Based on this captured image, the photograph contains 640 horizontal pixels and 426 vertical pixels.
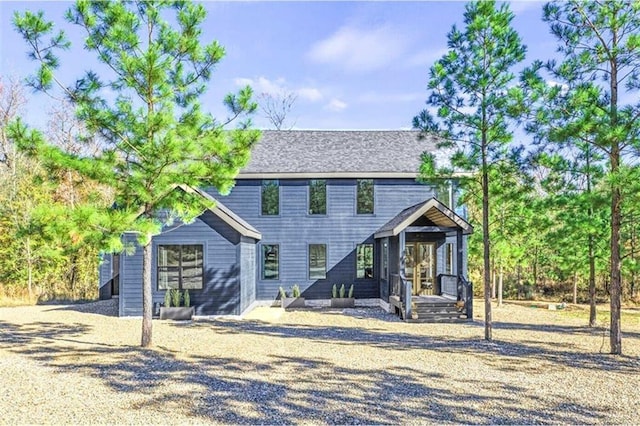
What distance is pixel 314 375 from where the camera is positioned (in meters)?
7.23

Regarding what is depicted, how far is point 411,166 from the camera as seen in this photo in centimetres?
1748

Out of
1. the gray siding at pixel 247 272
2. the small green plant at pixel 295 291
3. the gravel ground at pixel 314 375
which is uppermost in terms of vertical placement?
the gray siding at pixel 247 272

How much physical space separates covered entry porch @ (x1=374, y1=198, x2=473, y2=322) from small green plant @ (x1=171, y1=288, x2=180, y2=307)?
689 cm

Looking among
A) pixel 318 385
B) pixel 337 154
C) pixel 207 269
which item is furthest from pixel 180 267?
pixel 318 385

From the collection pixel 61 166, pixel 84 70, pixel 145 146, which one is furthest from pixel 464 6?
pixel 61 166

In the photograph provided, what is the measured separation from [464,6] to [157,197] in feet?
26.1

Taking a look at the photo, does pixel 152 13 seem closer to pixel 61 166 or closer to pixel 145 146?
pixel 145 146

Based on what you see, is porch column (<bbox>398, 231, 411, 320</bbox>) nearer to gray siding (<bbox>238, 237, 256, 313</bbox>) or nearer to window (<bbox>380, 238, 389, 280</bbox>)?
window (<bbox>380, 238, 389, 280</bbox>)

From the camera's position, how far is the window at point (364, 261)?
17531mm

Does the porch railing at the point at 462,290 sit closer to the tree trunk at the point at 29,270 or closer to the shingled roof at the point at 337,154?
the shingled roof at the point at 337,154

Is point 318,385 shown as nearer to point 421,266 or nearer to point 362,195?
point 421,266

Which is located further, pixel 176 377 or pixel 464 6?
pixel 464 6

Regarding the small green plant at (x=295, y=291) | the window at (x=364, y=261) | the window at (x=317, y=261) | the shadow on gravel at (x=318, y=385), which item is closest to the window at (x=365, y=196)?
the window at (x=364, y=261)

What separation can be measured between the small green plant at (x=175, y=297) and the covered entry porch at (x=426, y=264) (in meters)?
6.89
